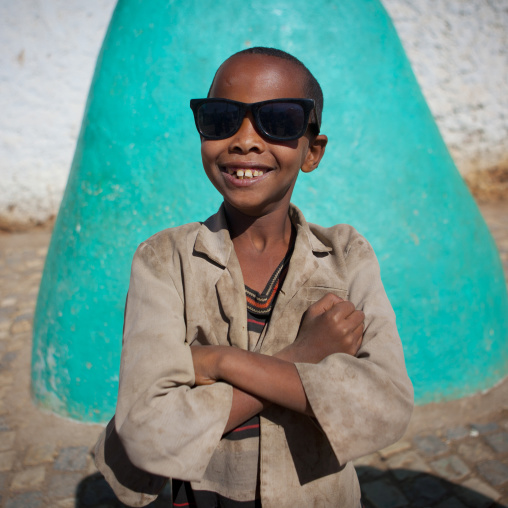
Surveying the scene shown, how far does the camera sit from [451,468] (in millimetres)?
2785

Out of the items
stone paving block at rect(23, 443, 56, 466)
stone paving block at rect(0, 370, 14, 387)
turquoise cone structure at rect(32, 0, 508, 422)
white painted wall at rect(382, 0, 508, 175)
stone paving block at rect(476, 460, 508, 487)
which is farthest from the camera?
white painted wall at rect(382, 0, 508, 175)

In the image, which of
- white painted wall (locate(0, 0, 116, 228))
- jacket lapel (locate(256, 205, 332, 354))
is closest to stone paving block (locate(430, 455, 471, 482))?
jacket lapel (locate(256, 205, 332, 354))

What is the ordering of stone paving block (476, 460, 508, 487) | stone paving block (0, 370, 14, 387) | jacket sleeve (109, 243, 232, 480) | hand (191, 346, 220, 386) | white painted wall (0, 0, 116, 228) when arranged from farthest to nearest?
white painted wall (0, 0, 116, 228)
stone paving block (0, 370, 14, 387)
stone paving block (476, 460, 508, 487)
hand (191, 346, 220, 386)
jacket sleeve (109, 243, 232, 480)

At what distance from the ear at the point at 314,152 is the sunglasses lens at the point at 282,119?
0.17 metres

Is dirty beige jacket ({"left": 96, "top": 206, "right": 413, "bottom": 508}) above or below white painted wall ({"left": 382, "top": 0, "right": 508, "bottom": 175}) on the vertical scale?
below

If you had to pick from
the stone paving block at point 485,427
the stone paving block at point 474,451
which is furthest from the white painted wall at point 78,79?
the stone paving block at point 474,451

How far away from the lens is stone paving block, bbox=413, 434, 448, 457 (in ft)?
9.50

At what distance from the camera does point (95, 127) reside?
9.71 feet

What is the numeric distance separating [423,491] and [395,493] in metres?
0.14

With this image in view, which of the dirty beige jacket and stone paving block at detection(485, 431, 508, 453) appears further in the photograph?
stone paving block at detection(485, 431, 508, 453)

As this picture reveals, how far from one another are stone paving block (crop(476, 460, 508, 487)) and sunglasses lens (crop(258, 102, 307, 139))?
2.20 m

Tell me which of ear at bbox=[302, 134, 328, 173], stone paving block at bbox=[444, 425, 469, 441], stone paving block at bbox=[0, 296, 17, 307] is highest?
ear at bbox=[302, 134, 328, 173]

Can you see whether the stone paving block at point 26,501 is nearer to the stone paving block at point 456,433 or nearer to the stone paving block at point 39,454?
the stone paving block at point 39,454

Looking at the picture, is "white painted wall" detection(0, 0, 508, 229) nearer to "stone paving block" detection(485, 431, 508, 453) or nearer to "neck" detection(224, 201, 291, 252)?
"stone paving block" detection(485, 431, 508, 453)
